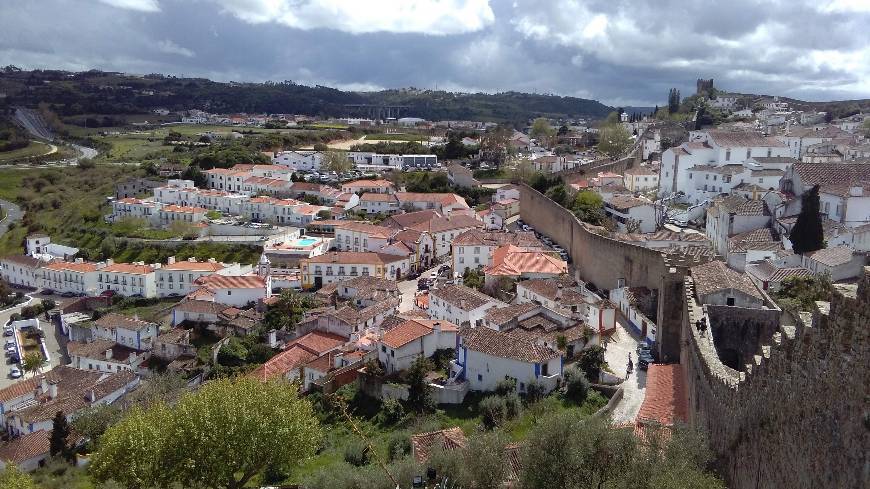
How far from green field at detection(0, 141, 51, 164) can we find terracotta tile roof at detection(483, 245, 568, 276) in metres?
69.9

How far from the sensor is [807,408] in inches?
272

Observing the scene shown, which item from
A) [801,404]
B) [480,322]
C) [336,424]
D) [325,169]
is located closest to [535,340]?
[480,322]

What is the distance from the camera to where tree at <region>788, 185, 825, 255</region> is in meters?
23.4

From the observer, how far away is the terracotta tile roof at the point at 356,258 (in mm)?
34062

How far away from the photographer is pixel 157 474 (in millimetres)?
14930

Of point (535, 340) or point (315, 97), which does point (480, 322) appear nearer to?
point (535, 340)

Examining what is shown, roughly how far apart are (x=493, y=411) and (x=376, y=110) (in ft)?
414

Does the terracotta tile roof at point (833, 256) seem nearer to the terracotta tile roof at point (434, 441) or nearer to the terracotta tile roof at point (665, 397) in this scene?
the terracotta tile roof at point (665, 397)

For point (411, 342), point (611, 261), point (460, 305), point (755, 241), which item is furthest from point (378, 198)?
point (755, 241)

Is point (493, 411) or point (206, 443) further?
point (493, 411)

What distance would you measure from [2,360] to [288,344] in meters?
14.0

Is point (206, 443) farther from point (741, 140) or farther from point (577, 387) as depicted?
point (741, 140)

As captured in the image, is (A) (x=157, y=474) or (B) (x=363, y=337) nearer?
(A) (x=157, y=474)

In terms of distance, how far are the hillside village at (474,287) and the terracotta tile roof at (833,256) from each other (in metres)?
0.08
